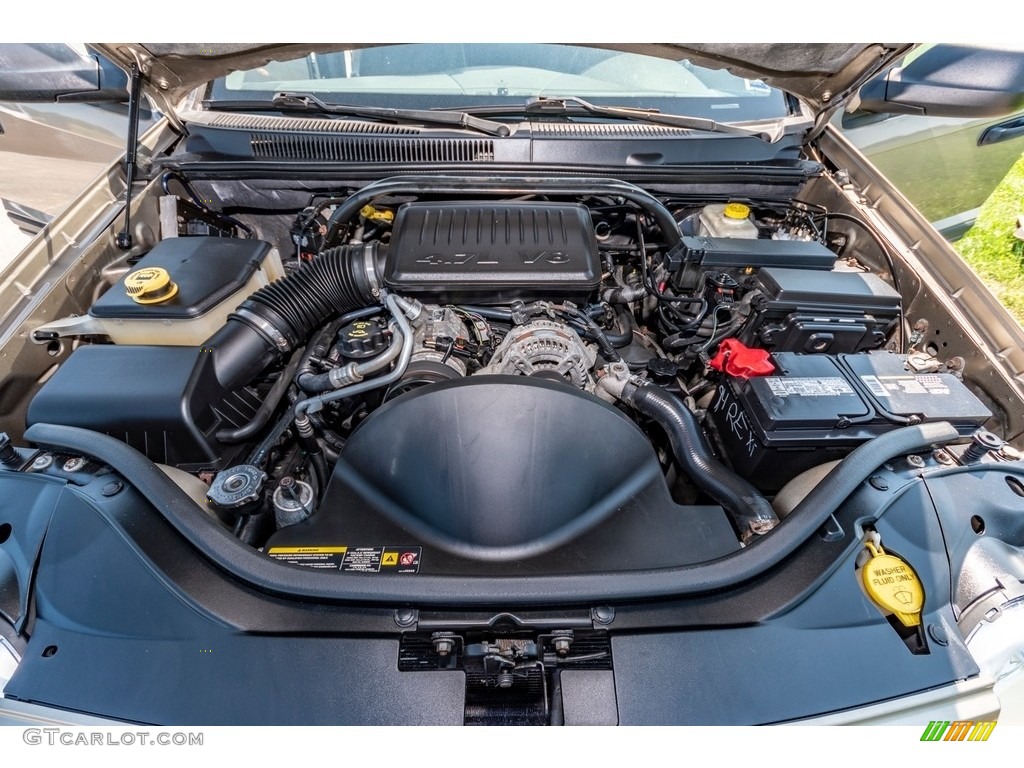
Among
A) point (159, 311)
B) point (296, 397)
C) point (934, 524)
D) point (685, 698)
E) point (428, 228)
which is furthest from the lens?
point (428, 228)

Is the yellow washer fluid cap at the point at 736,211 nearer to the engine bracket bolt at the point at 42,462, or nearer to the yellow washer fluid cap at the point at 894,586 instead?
the yellow washer fluid cap at the point at 894,586

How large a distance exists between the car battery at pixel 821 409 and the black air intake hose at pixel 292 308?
0.98 m

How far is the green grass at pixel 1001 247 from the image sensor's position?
3.04 meters

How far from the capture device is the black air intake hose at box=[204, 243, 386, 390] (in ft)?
4.02

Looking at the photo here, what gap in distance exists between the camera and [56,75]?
151 cm

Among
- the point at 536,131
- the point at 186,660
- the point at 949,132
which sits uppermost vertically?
the point at 949,132

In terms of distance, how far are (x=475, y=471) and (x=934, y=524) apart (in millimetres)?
806

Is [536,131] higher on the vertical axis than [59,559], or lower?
higher

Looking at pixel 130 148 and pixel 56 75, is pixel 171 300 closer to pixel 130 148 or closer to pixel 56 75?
pixel 130 148

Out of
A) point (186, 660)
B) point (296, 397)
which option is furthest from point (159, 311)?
point (186, 660)

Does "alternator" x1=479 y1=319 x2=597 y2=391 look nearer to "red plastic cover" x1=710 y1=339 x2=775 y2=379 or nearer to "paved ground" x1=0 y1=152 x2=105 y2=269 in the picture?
"red plastic cover" x1=710 y1=339 x2=775 y2=379

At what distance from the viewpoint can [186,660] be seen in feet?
2.41

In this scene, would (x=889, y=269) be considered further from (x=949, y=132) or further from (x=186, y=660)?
(x=186, y=660)

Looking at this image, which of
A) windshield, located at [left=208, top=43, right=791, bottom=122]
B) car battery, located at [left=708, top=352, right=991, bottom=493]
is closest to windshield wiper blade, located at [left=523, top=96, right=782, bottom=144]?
windshield, located at [left=208, top=43, right=791, bottom=122]
